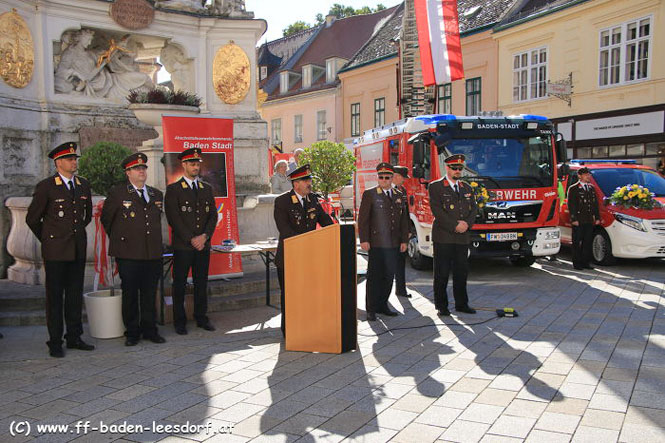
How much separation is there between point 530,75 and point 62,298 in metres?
22.2

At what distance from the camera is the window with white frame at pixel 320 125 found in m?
37.4

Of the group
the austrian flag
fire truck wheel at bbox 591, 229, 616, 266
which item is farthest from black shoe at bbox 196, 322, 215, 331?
the austrian flag

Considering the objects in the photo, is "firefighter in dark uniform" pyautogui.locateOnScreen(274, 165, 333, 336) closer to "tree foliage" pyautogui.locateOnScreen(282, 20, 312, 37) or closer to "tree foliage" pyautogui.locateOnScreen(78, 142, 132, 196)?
"tree foliage" pyautogui.locateOnScreen(78, 142, 132, 196)

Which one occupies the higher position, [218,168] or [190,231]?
[218,168]

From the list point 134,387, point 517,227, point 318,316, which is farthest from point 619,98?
point 134,387

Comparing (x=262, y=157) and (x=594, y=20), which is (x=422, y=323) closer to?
(x=262, y=157)

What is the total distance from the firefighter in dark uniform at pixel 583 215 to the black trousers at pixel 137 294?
765cm

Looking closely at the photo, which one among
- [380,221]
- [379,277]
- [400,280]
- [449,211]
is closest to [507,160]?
[400,280]

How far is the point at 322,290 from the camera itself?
553 cm

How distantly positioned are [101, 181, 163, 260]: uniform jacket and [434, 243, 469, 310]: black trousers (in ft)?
10.9

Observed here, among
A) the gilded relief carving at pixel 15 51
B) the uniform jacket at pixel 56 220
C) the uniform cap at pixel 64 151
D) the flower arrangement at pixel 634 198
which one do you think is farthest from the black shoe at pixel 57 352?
the flower arrangement at pixel 634 198

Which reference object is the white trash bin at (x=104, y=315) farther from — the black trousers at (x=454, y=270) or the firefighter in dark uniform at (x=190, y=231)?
the black trousers at (x=454, y=270)

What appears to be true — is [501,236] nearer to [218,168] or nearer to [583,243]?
[583,243]

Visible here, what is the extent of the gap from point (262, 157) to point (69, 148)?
19.0ft
